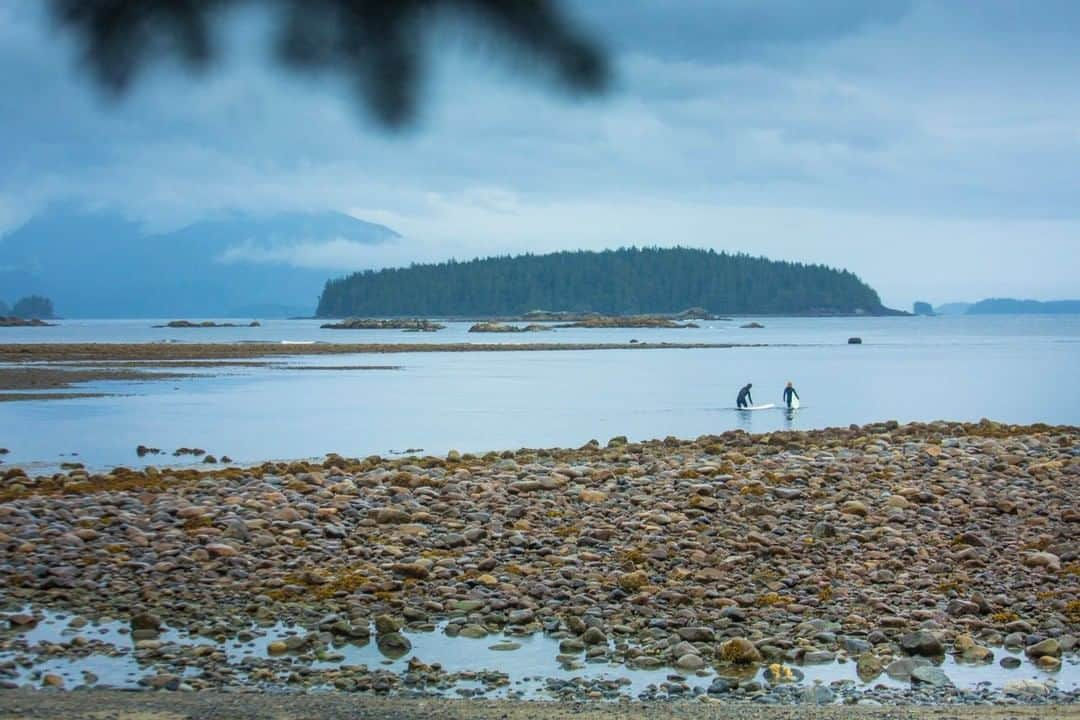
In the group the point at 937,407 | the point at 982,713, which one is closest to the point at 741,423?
the point at 937,407

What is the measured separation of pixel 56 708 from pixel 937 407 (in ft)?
120

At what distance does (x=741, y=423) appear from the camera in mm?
34875

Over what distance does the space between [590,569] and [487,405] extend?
28.7 m

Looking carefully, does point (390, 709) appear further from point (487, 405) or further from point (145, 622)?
point (487, 405)

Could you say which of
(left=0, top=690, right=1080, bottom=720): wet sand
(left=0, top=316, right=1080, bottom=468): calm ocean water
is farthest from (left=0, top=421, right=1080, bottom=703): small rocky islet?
(left=0, top=316, right=1080, bottom=468): calm ocean water

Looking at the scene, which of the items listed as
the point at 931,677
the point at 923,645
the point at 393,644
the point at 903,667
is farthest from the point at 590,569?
the point at 931,677

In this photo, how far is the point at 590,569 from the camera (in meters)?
12.1

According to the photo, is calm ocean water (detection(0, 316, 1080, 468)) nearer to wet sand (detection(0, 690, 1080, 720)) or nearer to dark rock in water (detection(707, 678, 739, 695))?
wet sand (detection(0, 690, 1080, 720))

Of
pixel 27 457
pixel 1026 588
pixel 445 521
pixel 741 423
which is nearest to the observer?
pixel 1026 588

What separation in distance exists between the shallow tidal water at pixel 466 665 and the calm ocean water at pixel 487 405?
47.9 ft

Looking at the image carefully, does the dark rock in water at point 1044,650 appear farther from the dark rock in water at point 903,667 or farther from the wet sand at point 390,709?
the wet sand at point 390,709

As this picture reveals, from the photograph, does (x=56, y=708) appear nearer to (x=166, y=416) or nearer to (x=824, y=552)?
(x=824, y=552)

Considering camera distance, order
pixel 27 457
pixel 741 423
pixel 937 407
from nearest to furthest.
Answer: pixel 27 457
pixel 741 423
pixel 937 407

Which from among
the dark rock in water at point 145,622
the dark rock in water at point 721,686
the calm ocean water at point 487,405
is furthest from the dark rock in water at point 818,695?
the calm ocean water at point 487,405
